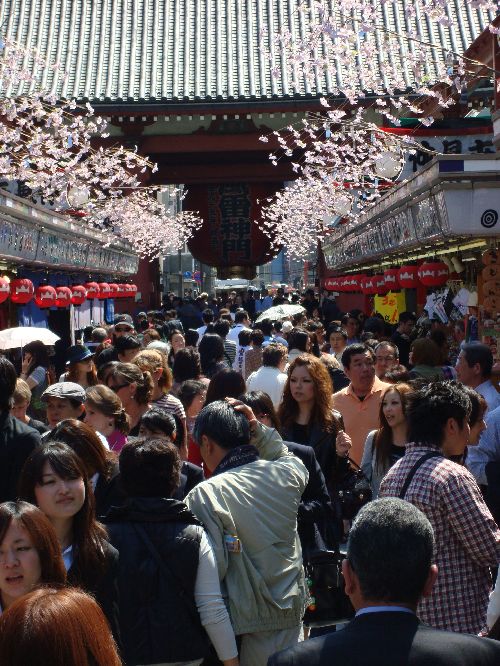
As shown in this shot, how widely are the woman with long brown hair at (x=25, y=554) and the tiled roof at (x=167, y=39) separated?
2373cm

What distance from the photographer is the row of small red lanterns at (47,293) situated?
14.9 metres

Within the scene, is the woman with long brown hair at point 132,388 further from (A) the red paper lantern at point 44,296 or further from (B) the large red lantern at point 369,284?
(B) the large red lantern at point 369,284

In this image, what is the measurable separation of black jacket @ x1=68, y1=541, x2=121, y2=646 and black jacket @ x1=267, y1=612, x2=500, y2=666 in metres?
1.14

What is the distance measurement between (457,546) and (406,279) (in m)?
12.4

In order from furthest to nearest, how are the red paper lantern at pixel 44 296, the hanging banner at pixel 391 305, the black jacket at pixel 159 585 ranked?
1. the hanging banner at pixel 391 305
2. the red paper lantern at pixel 44 296
3. the black jacket at pixel 159 585

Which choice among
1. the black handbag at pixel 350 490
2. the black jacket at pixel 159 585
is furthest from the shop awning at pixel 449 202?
the black jacket at pixel 159 585

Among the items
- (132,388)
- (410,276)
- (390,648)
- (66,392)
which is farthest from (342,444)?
(410,276)

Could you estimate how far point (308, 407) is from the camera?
705 centimetres

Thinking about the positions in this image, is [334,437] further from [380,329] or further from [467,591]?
[380,329]

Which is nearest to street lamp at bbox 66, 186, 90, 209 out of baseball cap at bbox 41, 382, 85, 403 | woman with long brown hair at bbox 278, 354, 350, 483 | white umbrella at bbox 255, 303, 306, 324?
white umbrella at bbox 255, 303, 306, 324

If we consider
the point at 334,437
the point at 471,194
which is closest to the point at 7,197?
the point at 471,194

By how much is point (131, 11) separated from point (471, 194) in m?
22.5

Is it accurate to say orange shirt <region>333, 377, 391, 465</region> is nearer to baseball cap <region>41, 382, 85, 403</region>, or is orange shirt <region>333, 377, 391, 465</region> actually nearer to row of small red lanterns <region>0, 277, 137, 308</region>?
baseball cap <region>41, 382, 85, 403</region>

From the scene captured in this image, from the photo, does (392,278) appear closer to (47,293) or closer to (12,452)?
(47,293)
